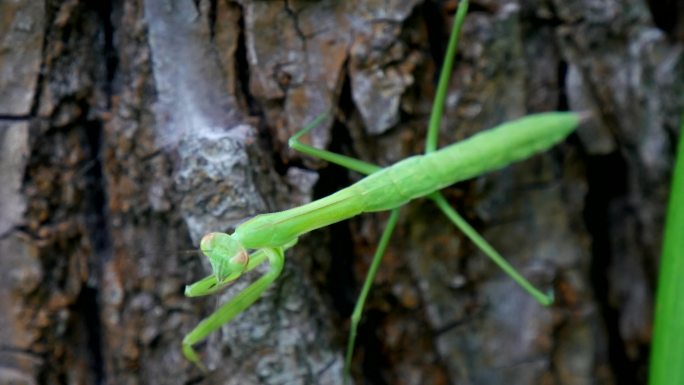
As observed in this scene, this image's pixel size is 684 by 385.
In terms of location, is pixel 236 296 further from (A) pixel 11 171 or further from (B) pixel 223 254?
(A) pixel 11 171

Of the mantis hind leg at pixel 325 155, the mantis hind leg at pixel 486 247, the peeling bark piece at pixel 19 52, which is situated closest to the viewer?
the peeling bark piece at pixel 19 52

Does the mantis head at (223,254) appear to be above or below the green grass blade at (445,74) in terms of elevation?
below

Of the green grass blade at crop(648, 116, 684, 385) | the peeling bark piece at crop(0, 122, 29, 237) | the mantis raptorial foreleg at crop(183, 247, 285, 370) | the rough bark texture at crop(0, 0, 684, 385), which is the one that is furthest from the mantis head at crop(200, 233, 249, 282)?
the green grass blade at crop(648, 116, 684, 385)

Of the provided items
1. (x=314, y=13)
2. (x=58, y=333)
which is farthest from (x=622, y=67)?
(x=58, y=333)

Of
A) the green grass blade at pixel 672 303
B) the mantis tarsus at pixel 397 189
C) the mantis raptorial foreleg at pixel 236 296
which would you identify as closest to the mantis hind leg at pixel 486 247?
the mantis tarsus at pixel 397 189

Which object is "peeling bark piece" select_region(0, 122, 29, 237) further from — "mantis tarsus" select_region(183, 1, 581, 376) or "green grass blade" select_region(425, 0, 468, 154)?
"green grass blade" select_region(425, 0, 468, 154)

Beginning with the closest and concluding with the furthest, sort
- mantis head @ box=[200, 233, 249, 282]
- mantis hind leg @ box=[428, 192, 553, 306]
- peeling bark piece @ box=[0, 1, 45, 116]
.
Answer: mantis head @ box=[200, 233, 249, 282] → peeling bark piece @ box=[0, 1, 45, 116] → mantis hind leg @ box=[428, 192, 553, 306]

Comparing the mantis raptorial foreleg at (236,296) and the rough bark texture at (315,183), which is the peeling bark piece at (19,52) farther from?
the mantis raptorial foreleg at (236,296)

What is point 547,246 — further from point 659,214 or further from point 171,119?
point 171,119
